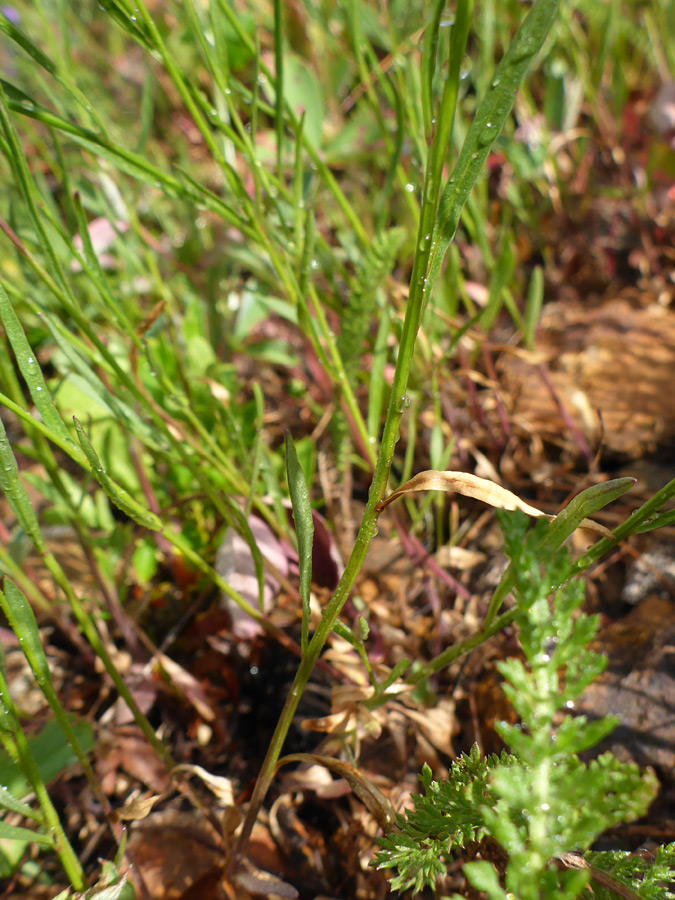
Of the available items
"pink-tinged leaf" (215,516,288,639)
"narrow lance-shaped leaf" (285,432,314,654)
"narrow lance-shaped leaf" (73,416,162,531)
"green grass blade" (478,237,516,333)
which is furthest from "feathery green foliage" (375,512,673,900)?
"green grass blade" (478,237,516,333)

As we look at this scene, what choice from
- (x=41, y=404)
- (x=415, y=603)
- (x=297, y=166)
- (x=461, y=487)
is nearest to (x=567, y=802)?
(x=461, y=487)

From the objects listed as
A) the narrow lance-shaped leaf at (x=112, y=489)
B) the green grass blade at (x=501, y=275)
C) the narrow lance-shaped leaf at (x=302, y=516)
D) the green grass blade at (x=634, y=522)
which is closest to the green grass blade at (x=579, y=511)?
the green grass blade at (x=634, y=522)

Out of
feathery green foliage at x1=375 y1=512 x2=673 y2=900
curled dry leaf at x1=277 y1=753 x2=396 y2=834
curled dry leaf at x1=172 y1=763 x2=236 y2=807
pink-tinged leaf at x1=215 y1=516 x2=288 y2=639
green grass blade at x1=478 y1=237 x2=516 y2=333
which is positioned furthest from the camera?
green grass blade at x1=478 y1=237 x2=516 y2=333

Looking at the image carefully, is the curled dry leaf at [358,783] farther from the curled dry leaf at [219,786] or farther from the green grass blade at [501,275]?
the green grass blade at [501,275]

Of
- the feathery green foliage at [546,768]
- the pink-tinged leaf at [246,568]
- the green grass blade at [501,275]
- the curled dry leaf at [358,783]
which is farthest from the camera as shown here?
the green grass blade at [501,275]

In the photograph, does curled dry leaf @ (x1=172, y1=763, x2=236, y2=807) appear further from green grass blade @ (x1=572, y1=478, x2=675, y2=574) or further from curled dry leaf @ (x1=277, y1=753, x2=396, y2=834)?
green grass blade @ (x1=572, y1=478, x2=675, y2=574)

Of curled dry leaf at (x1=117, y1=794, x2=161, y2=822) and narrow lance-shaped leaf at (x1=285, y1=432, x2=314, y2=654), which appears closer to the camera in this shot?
narrow lance-shaped leaf at (x1=285, y1=432, x2=314, y2=654)

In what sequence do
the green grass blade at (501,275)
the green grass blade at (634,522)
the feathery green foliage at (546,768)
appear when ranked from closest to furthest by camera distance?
the feathery green foliage at (546,768) → the green grass blade at (634,522) → the green grass blade at (501,275)

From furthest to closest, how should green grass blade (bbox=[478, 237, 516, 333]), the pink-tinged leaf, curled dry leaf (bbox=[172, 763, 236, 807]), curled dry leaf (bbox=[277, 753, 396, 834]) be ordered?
green grass blade (bbox=[478, 237, 516, 333]) < the pink-tinged leaf < curled dry leaf (bbox=[172, 763, 236, 807]) < curled dry leaf (bbox=[277, 753, 396, 834])

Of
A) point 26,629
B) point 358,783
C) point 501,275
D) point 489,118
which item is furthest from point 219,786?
point 501,275

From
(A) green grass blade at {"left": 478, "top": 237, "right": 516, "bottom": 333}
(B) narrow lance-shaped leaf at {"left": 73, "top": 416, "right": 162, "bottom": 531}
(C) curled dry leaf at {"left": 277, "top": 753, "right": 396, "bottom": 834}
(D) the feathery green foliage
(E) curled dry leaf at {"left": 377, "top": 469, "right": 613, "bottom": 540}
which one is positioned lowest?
(C) curled dry leaf at {"left": 277, "top": 753, "right": 396, "bottom": 834}
